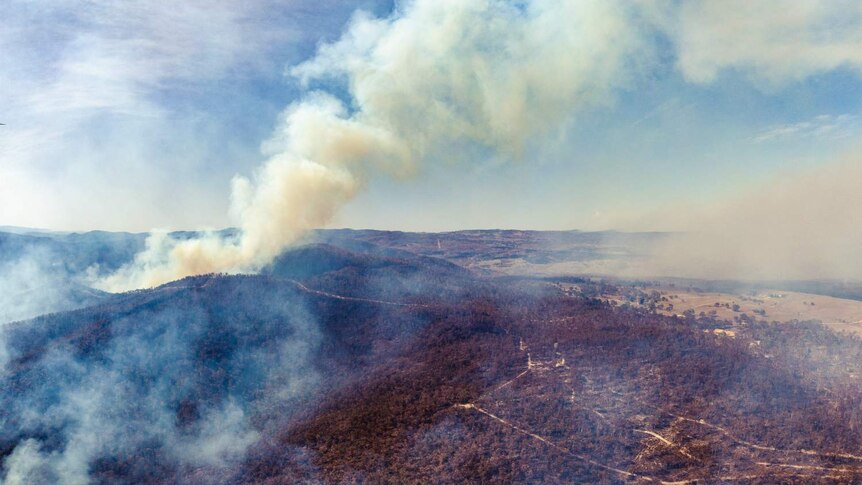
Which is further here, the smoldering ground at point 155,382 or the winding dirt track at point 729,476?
the smoldering ground at point 155,382

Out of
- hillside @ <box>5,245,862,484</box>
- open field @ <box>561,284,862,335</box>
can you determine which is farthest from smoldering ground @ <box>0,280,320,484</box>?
open field @ <box>561,284,862,335</box>

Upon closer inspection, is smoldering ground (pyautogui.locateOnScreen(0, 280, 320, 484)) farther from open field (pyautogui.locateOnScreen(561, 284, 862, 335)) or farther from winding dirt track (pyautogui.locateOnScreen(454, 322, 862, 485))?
open field (pyautogui.locateOnScreen(561, 284, 862, 335))

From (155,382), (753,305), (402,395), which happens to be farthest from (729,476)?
(753,305)

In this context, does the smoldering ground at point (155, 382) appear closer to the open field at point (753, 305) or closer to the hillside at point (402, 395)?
the hillside at point (402, 395)

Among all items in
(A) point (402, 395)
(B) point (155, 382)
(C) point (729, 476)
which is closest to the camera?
(C) point (729, 476)

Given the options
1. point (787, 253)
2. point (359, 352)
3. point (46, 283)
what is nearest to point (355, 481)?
point (359, 352)

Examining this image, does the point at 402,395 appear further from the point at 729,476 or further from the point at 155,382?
the point at 729,476

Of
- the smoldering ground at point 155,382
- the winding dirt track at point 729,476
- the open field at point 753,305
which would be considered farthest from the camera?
the open field at point 753,305

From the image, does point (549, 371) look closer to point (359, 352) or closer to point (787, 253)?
point (359, 352)

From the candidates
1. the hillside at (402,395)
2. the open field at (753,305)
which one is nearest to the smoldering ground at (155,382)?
the hillside at (402,395)

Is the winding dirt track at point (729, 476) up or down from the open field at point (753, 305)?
down

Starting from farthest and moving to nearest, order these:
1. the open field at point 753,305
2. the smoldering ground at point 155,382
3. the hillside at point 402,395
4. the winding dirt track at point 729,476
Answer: the open field at point 753,305, the smoldering ground at point 155,382, the hillside at point 402,395, the winding dirt track at point 729,476
